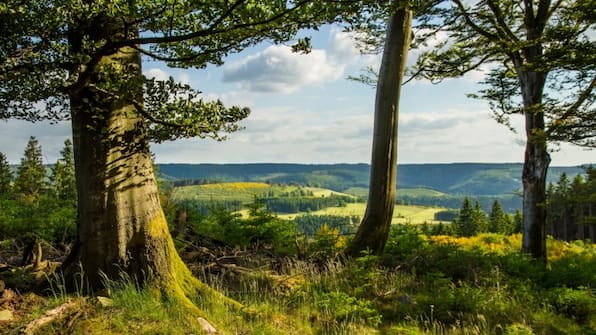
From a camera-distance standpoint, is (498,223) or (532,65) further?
(498,223)

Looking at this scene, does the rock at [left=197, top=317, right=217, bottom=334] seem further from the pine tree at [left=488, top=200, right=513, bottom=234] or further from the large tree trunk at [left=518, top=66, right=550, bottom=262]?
the pine tree at [left=488, top=200, right=513, bottom=234]

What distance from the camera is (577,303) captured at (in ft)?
23.9

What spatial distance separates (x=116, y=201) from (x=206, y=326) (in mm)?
1889

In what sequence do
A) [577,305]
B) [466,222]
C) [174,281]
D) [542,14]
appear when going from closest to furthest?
1. [174,281]
2. [577,305]
3. [542,14]
4. [466,222]

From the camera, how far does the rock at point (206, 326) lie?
4.80m

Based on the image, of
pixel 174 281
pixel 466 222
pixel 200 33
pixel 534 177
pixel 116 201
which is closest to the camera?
pixel 200 33

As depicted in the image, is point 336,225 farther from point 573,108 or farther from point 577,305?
point 573,108

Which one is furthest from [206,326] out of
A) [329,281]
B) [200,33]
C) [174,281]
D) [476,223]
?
[476,223]

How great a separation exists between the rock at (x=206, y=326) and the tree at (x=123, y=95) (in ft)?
1.51

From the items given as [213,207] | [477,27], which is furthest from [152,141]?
[477,27]

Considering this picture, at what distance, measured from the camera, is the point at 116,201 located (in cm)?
543

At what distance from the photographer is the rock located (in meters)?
4.80

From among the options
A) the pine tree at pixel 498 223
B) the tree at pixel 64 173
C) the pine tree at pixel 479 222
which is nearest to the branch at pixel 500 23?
the tree at pixel 64 173

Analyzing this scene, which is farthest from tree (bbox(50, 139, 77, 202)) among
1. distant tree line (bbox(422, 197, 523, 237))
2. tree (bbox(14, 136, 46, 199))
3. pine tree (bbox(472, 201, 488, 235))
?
pine tree (bbox(472, 201, 488, 235))
